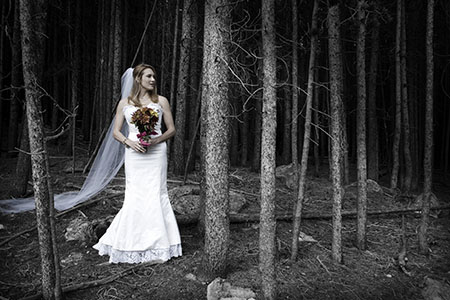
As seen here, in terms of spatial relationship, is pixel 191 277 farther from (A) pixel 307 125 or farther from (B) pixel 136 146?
(A) pixel 307 125

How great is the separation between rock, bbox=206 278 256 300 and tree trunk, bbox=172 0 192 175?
440 cm

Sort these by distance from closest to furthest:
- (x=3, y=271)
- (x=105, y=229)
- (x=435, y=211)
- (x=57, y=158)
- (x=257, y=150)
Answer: (x=3, y=271) → (x=105, y=229) → (x=435, y=211) → (x=257, y=150) → (x=57, y=158)

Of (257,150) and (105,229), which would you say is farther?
(257,150)

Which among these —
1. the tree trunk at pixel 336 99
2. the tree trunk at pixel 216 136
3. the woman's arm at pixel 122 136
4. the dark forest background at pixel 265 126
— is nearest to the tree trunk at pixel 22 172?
the dark forest background at pixel 265 126

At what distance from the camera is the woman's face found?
14.4ft

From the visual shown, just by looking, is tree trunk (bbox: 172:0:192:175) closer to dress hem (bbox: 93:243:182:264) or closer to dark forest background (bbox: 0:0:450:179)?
dark forest background (bbox: 0:0:450:179)

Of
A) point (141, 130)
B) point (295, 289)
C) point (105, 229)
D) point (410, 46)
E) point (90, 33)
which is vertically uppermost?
point (90, 33)

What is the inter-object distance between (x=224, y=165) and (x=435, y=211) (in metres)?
5.95

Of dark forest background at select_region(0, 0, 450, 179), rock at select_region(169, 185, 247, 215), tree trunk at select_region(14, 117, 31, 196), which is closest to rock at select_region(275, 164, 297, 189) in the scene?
dark forest background at select_region(0, 0, 450, 179)

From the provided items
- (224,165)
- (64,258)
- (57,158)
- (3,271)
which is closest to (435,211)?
(224,165)

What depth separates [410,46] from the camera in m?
9.80

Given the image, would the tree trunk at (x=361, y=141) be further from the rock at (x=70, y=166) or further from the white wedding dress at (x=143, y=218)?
the rock at (x=70, y=166)

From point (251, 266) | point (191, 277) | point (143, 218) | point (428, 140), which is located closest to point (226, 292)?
point (191, 277)

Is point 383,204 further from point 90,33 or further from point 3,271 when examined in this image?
point 90,33
